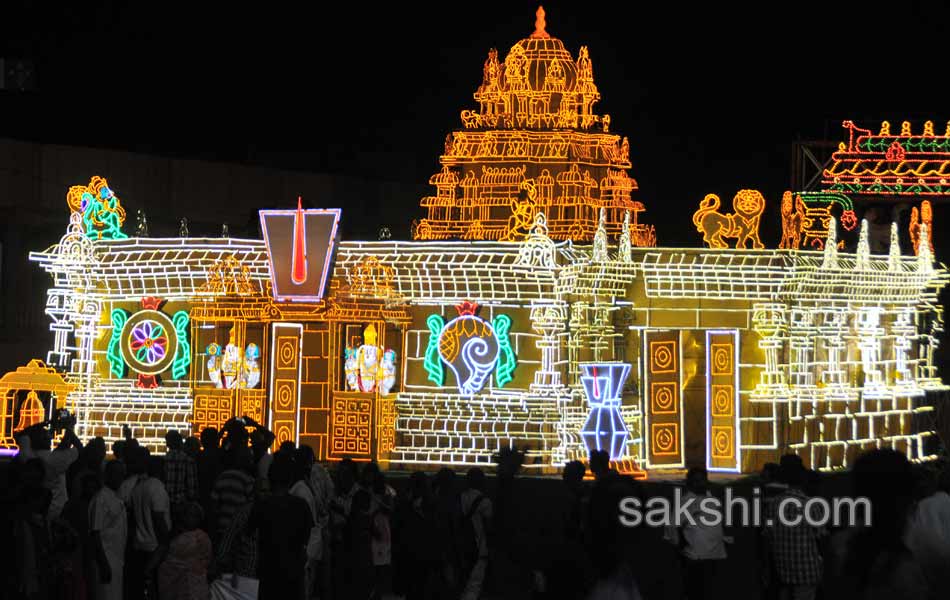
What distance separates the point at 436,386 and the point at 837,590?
907 inches

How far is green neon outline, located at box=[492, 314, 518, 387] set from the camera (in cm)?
3155

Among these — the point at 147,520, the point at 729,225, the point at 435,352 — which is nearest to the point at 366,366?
the point at 435,352

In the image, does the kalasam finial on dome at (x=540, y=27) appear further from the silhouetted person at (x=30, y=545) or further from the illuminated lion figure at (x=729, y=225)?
the silhouetted person at (x=30, y=545)

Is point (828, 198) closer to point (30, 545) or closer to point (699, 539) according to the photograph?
point (699, 539)

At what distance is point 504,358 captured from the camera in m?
31.6

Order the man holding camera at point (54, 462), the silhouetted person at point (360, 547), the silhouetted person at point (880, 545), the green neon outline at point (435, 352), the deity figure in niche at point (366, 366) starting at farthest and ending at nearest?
the green neon outline at point (435, 352) < the deity figure in niche at point (366, 366) < the man holding camera at point (54, 462) < the silhouetted person at point (360, 547) < the silhouetted person at point (880, 545)

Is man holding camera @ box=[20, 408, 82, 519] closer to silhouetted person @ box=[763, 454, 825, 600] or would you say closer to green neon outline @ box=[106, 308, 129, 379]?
silhouetted person @ box=[763, 454, 825, 600]

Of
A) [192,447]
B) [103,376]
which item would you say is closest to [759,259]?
[103,376]

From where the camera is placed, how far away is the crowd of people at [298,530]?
528 inches

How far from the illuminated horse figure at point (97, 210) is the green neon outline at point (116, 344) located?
140 centimetres

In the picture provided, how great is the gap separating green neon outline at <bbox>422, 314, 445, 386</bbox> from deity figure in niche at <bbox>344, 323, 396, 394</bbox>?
0.96 meters

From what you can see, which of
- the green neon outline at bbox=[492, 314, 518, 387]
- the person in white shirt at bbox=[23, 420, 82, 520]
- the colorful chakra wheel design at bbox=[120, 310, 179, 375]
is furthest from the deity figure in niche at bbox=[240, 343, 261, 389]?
the person in white shirt at bbox=[23, 420, 82, 520]

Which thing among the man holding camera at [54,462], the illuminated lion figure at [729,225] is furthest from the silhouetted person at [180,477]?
the illuminated lion figure at [729,225]

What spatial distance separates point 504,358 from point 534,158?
4.19m
